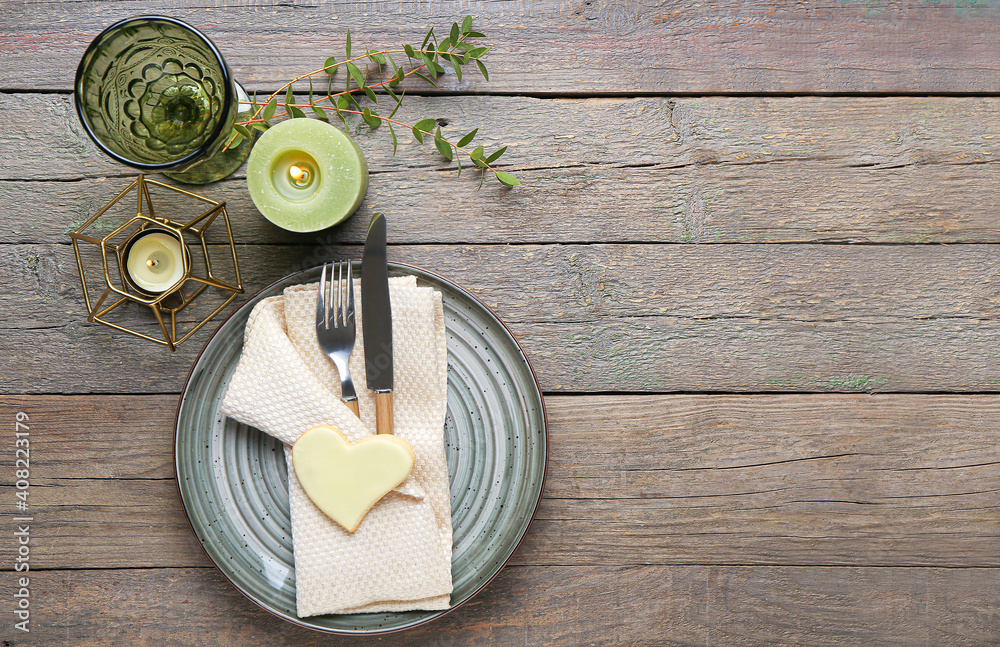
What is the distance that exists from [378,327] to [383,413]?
11 cm

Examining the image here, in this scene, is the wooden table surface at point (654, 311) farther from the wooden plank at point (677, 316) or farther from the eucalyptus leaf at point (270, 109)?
the eucalyptus leaf at point (270, 109)

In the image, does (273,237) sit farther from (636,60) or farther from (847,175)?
(847,175)

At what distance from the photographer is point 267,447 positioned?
78 cm

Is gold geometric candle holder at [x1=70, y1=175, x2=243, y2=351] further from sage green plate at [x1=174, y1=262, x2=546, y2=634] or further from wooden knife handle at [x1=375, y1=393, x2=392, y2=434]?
wooden knife handle at [x1=375, y1=393, x2=392, y2=434]

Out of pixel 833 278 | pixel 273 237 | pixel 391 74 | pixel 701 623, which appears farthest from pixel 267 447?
pixel 833 278

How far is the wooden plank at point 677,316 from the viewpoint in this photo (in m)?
0.83

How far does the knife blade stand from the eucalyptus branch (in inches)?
6.2

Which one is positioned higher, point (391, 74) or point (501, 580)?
point (391, 74)

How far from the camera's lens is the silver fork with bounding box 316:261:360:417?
2.47 feet

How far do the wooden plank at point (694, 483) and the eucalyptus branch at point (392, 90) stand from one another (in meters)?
0.38

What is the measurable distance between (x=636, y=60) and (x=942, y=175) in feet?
1.60

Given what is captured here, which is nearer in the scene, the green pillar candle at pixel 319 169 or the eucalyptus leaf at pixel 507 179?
the green pillar candle at pixel 319 169

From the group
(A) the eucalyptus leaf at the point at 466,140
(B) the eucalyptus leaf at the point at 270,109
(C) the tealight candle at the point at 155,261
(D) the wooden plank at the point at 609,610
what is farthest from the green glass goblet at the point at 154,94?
(D) the wooden plank at the point at 609,610

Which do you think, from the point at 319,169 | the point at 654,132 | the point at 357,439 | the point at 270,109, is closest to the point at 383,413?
the point at 357,439
